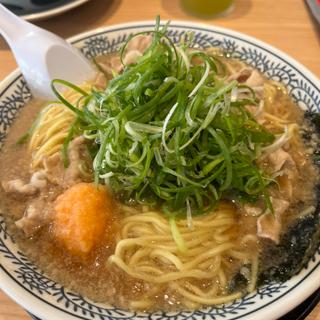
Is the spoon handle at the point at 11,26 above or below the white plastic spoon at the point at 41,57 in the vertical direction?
above

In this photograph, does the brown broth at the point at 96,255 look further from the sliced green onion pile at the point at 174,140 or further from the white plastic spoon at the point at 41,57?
the white plastic spoon at the point at 41,57

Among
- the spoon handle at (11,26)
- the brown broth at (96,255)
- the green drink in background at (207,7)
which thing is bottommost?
the brown broth at (96,255)

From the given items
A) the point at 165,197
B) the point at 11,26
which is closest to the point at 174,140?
the point at 165,197

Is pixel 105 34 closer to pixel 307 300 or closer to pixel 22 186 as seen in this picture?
pixel 22 186

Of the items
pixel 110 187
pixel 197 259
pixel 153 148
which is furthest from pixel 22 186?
pixel 197 259

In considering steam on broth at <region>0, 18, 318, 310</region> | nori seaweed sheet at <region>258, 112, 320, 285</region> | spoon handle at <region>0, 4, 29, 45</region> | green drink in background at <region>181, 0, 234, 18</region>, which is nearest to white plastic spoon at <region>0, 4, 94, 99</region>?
spoon handle at <region>0, 4, 29, 45</region>

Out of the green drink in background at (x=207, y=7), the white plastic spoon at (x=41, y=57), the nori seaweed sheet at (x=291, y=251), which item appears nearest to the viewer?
the nori seaweed sheet at (x=291, y=251)

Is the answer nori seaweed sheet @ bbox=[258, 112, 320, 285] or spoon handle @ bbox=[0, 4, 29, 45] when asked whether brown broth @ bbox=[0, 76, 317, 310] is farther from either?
spoon handle @ bbox=[0, 4, 29, 45]

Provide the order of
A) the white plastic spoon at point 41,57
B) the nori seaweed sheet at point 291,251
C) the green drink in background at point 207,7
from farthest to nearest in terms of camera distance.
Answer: the green drink in background at point 207,7 → the white plastic spoon at point 41,57 → the nori seaweed sheet at point 291,251

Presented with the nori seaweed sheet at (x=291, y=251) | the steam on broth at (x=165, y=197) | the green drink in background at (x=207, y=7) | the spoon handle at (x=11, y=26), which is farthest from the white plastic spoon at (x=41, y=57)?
the nori seaweed sheet at (x=291, y=251)
